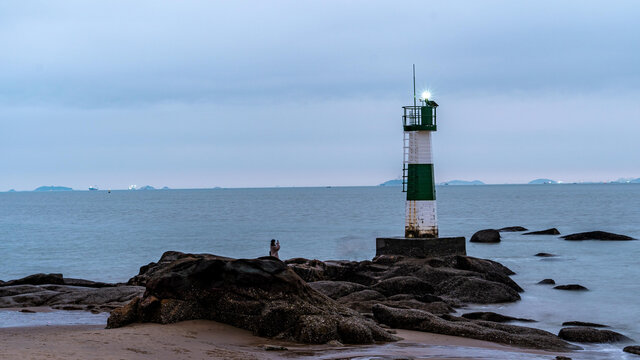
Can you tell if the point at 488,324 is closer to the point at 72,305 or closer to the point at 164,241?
the point at 72,305

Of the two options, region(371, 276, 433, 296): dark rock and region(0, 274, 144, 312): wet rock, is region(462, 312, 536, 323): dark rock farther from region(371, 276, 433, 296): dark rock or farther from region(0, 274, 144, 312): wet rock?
region(0, 274, 144, 312): wet rock

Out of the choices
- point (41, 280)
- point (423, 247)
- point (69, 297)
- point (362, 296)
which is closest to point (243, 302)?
point (362, 296)

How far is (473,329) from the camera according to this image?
1372 cm

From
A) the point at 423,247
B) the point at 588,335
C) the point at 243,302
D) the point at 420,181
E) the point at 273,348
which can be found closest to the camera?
the point at 273,348

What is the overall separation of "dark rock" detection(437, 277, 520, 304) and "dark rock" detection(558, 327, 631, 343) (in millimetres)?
5611

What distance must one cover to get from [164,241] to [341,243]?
47.8 ft

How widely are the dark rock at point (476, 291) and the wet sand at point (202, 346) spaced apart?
7451 millimetres

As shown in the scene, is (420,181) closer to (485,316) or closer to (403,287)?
(403,287)

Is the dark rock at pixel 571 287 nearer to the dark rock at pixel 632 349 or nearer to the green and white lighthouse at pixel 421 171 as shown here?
the green and white lighthouse at pixel 421 171

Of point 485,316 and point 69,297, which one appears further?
point 69,297

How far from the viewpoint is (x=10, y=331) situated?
1355 centimetres

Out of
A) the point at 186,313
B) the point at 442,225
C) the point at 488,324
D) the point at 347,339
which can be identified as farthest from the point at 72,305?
the point at 442,225

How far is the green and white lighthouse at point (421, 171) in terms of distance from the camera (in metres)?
27.3

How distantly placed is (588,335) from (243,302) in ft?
22.6
